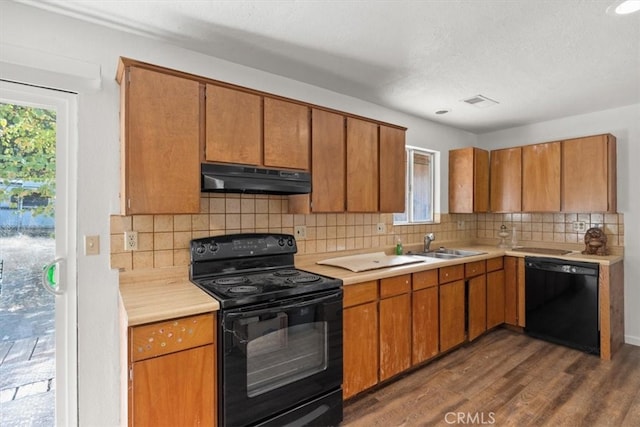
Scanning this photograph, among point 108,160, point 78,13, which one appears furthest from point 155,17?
point 108,160

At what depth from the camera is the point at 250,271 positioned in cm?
229

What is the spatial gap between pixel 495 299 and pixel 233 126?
319cm

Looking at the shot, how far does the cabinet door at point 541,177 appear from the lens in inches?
136

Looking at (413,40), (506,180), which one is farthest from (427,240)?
(413,40)

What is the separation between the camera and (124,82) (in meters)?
1.68

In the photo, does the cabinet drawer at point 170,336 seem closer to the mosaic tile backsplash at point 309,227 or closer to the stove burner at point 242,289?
the stove burner at point 242,289

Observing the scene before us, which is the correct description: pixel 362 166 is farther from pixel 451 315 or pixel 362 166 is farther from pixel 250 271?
pixel 451 315

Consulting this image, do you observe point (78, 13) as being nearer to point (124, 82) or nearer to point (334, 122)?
point (124, 82)

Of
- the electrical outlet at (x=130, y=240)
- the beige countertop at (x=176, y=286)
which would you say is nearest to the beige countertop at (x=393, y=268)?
the beige countertop at (x=176, y=286)

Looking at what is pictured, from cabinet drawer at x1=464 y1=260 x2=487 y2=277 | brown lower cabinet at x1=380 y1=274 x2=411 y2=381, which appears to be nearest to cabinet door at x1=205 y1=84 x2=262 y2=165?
brown lower cabinet at x1=380 y1=274 x2=411 y2=381

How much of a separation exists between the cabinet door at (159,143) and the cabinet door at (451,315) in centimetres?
224

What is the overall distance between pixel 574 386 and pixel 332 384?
1937 millimetres

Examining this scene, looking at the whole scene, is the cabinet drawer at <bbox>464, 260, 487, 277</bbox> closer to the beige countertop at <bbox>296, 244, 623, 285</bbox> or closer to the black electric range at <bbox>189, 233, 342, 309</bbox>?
the beige countertop at <bbox>296, 244, 623, 285</bbox>

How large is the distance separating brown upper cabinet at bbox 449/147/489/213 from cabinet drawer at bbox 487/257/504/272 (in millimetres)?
641
